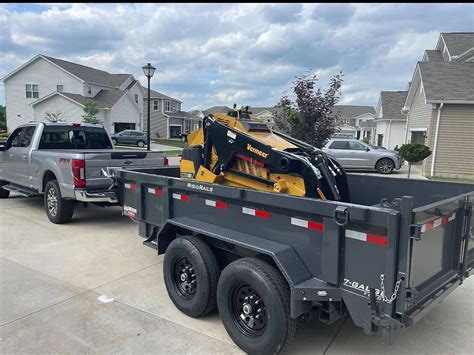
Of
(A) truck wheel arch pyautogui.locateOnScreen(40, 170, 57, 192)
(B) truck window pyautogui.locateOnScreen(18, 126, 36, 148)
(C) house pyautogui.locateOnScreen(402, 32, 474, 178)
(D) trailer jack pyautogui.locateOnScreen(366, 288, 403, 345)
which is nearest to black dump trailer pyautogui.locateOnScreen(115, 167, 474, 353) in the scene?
(D) trailer jack pyautogui.locateOnScreen(366, 288, 403, 345)

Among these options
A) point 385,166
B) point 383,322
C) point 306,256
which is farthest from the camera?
point 385,166

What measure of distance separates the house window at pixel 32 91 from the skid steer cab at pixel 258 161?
41.3 metres

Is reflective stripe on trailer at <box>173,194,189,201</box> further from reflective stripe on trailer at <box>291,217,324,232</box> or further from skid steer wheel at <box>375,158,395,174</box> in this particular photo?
skid steer wheel at <box>375,158,395,174</box>

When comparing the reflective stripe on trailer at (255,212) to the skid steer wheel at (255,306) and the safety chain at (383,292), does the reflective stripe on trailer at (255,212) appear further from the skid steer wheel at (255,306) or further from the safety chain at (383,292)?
the safety chain at (383,292)

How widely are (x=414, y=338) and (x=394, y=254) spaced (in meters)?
1.62

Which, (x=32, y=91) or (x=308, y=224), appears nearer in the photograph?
(x=308, y=224)

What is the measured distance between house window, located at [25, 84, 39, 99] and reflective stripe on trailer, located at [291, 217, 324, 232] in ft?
143

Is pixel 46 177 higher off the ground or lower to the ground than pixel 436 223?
lower

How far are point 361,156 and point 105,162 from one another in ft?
44.6

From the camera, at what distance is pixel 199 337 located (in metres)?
3.49

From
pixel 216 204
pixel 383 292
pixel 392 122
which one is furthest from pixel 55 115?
pixel 383 292

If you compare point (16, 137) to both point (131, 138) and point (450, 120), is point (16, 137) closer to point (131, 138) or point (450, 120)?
point (450, 120)

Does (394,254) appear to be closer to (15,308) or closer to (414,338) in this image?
(414,338)

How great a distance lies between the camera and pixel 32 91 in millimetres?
39938
